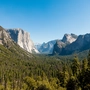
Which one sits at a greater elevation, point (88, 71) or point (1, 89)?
point (88, 71)

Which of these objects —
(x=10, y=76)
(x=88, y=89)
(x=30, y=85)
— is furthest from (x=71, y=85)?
(x=10, y=76)

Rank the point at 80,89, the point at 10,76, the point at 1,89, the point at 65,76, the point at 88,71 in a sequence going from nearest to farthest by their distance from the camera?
the point at 88,71
the point at 80,89
the point at 65,76
the point at 1,89
the point at 10,76

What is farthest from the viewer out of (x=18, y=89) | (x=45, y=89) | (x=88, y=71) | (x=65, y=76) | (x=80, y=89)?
(x=18, y=89)

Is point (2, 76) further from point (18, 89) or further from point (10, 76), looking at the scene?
point (18, 89)

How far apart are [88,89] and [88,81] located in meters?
3.09

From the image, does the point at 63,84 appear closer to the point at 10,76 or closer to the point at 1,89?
the point at 1,89

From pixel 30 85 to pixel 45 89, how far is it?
4171 cm

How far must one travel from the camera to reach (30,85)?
414 ft

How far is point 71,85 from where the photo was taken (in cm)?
7681

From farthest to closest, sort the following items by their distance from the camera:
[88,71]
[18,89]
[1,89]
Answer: [18,89] → [1,89] → [88,71]

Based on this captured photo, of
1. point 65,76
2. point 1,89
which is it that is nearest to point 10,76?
point 1,89

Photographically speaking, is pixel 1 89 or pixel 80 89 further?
pixel 1 89

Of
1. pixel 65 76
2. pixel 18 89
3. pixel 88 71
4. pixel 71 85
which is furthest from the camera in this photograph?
pixel 18 89

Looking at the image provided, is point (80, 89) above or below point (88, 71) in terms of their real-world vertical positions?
below
